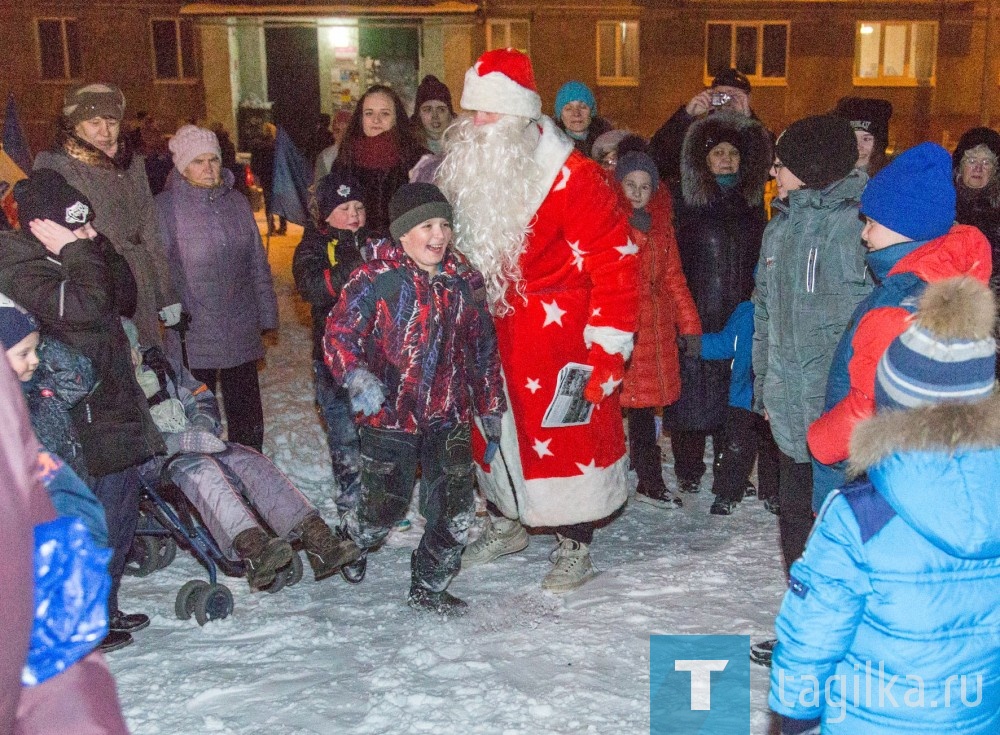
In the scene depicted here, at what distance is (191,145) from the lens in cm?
564

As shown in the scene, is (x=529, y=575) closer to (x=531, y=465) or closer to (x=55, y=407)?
(x=531, y=465)

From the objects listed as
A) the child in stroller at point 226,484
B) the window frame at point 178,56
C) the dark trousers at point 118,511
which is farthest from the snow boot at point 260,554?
the window frame at point 178,56

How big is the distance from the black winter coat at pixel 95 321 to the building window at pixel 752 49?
2642 centimetres

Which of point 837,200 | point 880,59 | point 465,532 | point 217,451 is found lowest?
point 465,532

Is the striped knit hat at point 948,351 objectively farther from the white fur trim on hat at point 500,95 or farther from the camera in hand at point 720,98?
the camera in hand at point 720,98

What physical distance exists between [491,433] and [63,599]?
291cm

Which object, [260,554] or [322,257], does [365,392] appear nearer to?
[260,554]

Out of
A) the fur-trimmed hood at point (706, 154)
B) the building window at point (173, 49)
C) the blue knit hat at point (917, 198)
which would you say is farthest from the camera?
the building window at point (173, 49)

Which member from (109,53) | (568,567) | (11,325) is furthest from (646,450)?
(109,53)

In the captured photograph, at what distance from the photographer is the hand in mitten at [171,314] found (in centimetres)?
548

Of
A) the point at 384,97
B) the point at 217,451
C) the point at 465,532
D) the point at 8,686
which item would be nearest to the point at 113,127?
the point at 384,97

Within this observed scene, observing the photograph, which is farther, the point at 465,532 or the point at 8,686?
the point at 465,532

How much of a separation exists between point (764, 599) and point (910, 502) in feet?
7.96

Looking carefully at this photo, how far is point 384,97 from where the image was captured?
5.71 meters
